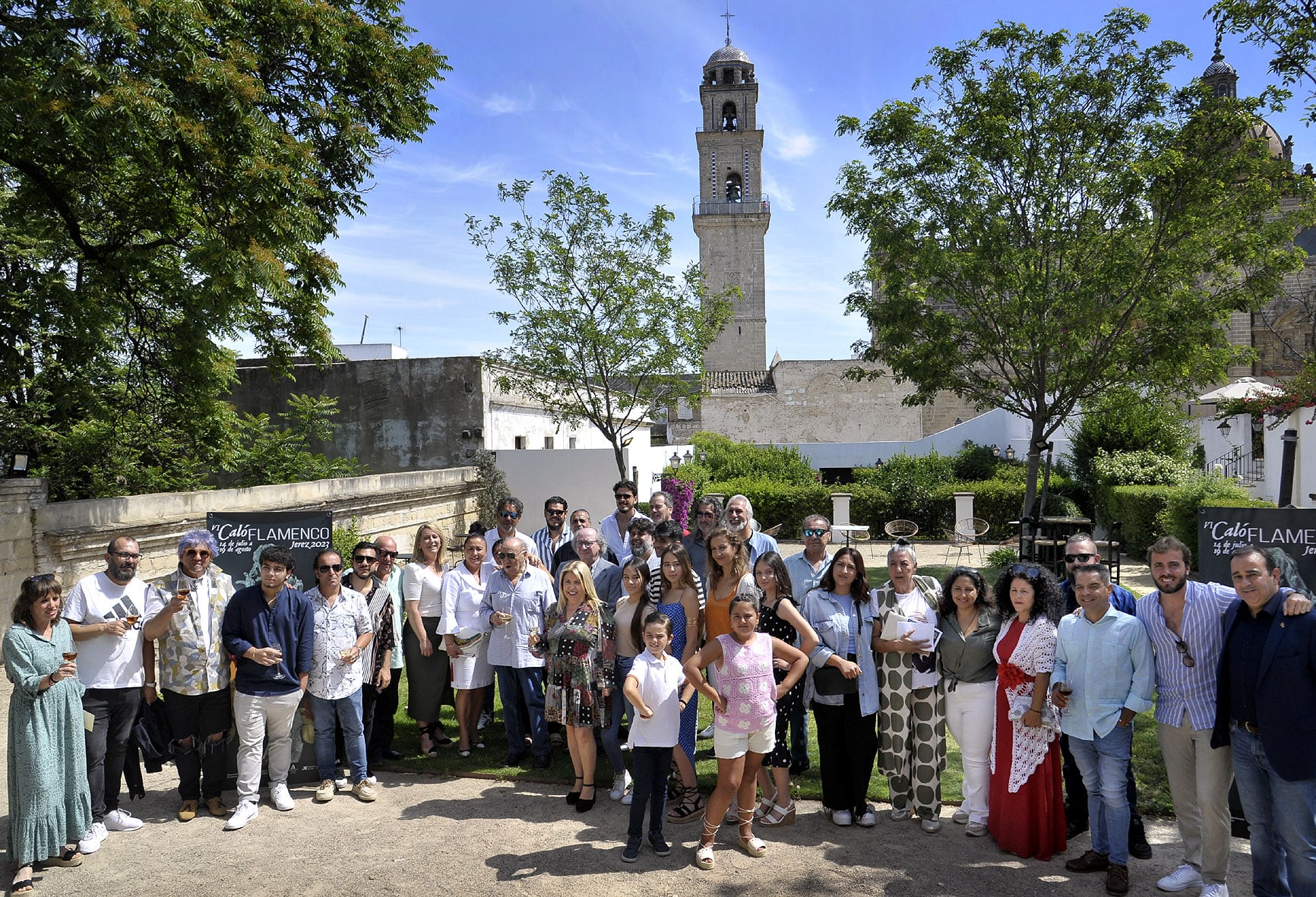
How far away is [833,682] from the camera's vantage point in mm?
5480

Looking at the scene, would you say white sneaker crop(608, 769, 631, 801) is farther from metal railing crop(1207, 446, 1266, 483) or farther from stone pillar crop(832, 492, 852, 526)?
metal railing crop(1207, 446, 1266, 483)

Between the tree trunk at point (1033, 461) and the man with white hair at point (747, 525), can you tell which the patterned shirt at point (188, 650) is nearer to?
the man with white hair at point (747, 525)

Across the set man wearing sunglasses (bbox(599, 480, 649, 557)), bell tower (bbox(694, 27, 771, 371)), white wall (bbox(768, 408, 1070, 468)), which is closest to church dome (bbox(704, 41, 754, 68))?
bell tower (bbox(694, 27, 771, 371))

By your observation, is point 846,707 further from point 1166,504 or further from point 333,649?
point 1166,504

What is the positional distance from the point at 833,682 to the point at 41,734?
4.60 metres

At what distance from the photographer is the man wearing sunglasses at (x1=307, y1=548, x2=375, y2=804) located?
19.7ft

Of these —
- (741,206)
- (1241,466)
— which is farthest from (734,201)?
(1241,466)

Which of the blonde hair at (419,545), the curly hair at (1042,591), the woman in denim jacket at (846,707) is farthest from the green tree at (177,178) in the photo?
the curly hair at (1042,591)

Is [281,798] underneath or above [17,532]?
underneath

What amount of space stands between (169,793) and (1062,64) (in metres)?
13.8

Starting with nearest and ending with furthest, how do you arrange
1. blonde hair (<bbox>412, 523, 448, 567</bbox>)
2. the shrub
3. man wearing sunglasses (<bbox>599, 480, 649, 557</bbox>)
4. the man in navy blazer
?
the man in navy blazer < blonde hair (<bbox>412, 523, 448, 567</bbox>) < man wearing sunglasses (<bbox>599, 480, 649, 557</bbox>) < the shrub

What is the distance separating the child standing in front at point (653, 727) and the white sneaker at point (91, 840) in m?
3.20

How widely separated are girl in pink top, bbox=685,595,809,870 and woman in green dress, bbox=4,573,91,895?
361 cm

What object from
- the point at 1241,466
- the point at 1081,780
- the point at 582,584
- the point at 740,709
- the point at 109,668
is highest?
the point at 1241,466
